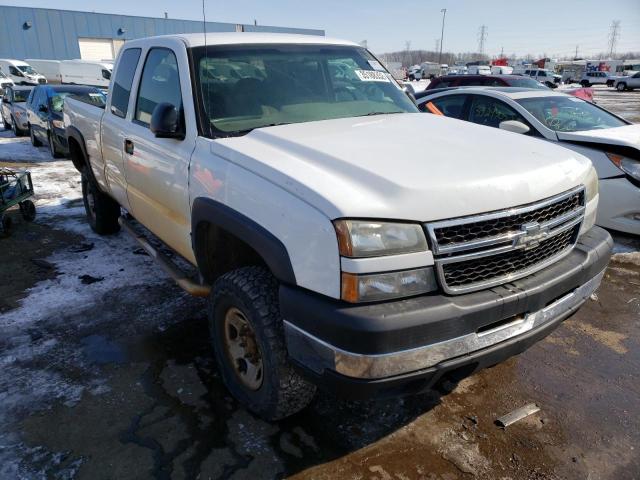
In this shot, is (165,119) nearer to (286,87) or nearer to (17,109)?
(286,87)

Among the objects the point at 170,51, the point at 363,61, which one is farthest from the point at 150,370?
the point at 363,61

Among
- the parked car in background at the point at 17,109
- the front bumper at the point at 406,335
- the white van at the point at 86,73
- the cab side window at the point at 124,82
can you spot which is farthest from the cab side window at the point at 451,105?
the white van at the point at 86,73

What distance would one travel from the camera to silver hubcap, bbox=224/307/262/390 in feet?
8.82

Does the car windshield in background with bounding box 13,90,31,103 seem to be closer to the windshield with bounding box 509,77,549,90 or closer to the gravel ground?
the gravel ground

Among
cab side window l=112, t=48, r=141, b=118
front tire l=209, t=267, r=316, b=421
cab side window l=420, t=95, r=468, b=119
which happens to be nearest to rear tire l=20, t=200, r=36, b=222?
cab side window l=112, t=48, r=141, b=118

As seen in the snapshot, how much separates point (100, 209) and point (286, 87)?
11.0 ft

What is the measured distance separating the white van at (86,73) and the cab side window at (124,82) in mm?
26264

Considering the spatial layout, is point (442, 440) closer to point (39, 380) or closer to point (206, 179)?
point (206, 179)

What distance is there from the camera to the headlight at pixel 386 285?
1.95 metres

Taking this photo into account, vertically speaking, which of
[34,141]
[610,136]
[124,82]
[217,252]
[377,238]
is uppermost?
[124,82]

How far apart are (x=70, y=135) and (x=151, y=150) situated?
9.12 feet

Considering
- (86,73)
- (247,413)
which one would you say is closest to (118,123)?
(247,413)

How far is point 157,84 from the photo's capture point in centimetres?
355

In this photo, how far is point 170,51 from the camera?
3375 mm
